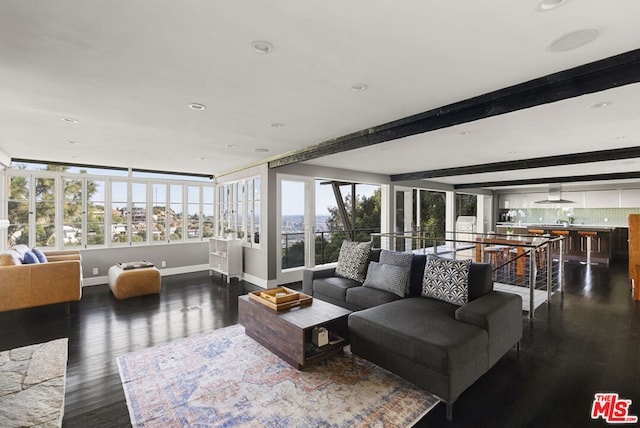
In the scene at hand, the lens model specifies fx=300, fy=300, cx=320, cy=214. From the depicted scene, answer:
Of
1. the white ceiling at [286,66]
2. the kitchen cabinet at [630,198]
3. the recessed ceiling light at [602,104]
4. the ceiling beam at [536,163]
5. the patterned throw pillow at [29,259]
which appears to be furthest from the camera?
the kitchen cabinet at [630,198]

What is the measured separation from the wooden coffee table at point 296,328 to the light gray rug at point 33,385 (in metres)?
1.62

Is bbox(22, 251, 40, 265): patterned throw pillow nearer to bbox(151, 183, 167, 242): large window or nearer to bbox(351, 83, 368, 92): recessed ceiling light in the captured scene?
bbox(151, 183, 167, 242): large window

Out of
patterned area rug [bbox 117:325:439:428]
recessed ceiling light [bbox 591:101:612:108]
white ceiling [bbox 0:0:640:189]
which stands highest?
white ceiling [bbox 0:0:640:189]

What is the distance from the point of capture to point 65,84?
242 cm

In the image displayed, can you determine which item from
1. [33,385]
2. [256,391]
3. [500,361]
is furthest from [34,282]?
[500,361]

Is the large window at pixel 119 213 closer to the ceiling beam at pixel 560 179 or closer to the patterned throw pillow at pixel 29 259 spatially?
the patterned throw pillow at pixel 29 259

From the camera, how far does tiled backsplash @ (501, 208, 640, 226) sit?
30.9ft

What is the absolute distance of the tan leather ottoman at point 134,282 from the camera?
4988 mm

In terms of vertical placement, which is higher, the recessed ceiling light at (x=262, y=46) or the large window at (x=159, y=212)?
the recessed ceiling light at (x=262, y=46)

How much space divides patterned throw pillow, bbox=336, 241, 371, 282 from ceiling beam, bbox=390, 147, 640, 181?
3735 mm

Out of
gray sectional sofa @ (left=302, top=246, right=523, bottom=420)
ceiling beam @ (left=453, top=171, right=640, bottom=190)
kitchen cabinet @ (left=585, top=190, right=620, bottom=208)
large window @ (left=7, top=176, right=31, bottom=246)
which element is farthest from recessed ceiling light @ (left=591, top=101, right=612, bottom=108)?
kitchen cabinet @ (left=585, top=190, right=620, bottom=208)

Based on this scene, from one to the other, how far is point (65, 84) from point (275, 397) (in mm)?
3024

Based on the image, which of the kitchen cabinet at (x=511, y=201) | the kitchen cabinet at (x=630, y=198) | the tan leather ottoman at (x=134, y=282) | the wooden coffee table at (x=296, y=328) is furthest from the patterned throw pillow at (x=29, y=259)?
the kitchen cabinet at (x=630, y=198)

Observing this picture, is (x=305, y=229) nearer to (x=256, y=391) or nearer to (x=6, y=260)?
(x=256, y=391)
